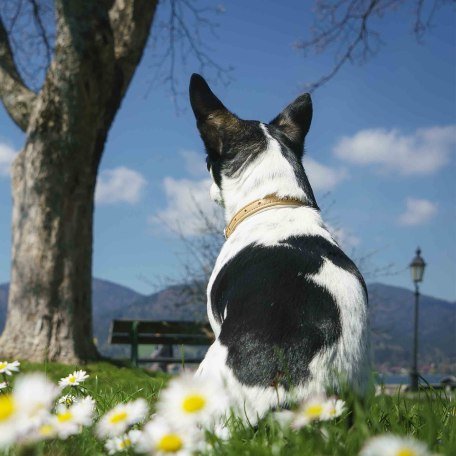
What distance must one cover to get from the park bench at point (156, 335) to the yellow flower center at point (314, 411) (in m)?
15.4

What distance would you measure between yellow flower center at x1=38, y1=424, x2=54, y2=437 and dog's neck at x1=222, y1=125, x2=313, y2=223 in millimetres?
2328

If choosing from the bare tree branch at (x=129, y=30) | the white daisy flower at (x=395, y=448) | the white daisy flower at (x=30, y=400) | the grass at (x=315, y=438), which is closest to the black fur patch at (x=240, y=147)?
the grass at (x=315, y=438)

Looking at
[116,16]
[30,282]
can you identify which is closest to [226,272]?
[30,282]

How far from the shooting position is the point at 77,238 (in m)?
10.8

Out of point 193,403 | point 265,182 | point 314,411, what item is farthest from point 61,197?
point 193,403

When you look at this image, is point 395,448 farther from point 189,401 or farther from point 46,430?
point 46,430

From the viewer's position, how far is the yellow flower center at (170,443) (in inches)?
63.2

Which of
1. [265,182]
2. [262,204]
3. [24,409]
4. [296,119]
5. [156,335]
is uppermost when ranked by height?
[296,119]

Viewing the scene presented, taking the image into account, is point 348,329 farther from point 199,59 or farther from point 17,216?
point 199,59

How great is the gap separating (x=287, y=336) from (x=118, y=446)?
0.86 m

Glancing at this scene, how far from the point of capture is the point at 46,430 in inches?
71.4

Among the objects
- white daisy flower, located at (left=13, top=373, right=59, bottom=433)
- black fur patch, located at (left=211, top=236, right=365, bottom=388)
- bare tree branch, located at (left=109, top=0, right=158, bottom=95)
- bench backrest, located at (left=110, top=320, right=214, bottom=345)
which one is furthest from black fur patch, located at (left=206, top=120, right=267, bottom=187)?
bench backrest, located at (left=110, top=320, right=214, bottom=345)

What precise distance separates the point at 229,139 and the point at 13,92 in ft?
28.9

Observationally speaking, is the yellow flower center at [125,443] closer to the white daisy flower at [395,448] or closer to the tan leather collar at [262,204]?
the white daisy flower at [395,448]
